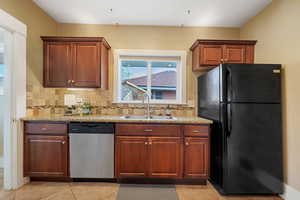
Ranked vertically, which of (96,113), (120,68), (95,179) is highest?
(120,68)

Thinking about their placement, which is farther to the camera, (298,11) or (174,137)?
(174,137)

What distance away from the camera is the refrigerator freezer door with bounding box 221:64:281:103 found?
86.3 inches

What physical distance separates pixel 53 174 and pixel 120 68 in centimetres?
195

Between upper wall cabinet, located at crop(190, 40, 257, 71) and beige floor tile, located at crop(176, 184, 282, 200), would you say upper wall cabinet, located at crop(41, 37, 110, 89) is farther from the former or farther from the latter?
beige floor tile, located at crop(176, 184, 282, 200)

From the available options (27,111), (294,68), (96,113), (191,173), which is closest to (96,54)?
(96,113)

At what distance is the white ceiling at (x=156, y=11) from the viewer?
8.39 ft

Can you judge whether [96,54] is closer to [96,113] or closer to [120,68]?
[120,68]

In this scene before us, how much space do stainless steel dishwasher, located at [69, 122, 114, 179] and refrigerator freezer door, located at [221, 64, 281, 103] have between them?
162 centimetres

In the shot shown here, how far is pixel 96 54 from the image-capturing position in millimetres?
2797

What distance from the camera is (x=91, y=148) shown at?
245cm

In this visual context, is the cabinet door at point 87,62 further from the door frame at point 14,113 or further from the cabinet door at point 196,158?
the cabinet door at point 196,158

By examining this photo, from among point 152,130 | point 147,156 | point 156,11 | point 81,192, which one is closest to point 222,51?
point 156,11

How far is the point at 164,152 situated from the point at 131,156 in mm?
450

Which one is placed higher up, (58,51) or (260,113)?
(58,51)
